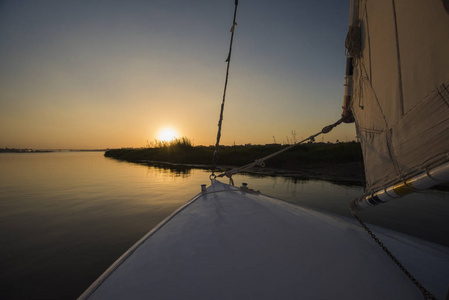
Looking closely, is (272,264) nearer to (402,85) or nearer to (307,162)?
(402,85)

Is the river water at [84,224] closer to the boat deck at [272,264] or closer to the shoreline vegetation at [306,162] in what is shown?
the boat deck at [272,264]

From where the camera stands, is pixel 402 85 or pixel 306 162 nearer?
pixel 402 85

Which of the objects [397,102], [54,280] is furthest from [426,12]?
[54,280]

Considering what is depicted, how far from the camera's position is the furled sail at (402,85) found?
45.9 inches

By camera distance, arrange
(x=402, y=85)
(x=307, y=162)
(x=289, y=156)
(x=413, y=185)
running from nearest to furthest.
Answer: (x=413, y=185), (x=402, y=85), (x=307, y=162), (x=289, y=156)

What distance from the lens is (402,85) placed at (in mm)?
1552

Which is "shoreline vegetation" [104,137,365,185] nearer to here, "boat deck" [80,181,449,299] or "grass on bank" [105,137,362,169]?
"grass on bank" [105,137,362,169]

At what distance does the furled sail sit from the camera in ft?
3.83

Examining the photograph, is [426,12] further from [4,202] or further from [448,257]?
[4,202]

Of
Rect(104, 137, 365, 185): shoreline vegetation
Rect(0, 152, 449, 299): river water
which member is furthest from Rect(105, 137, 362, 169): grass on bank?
Rect(0, 152, 449, 299): river water

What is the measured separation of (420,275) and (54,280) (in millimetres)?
5471

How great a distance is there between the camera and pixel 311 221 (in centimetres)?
260

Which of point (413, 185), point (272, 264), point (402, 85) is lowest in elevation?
point (272, 264)

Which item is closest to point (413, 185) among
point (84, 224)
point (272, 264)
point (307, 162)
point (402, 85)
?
point (402, 85)
